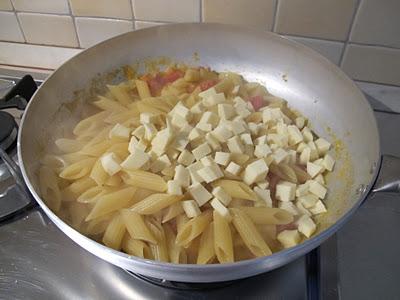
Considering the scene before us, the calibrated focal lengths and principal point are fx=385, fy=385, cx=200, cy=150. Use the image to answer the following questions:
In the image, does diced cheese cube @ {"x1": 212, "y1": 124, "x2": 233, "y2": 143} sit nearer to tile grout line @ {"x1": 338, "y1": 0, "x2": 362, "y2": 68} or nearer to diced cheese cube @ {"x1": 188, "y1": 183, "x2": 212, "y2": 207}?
diced cheese cube @ {"x1": 188, "y1": 183, "x2": 212, "y2": 207}

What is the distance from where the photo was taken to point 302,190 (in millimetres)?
703

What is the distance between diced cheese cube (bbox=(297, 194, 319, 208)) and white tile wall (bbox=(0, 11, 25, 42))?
0.86 m

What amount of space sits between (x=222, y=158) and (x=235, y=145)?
1.8 inches

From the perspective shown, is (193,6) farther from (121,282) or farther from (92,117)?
(121,282)

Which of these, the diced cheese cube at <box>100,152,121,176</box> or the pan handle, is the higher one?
the pan handle

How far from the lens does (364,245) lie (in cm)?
73

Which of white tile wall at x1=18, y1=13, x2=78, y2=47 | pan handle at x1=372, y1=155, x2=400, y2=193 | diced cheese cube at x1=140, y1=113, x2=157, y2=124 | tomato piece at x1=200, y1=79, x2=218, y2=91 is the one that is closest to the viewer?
pan handle at x1=372, y1=155, x2=400, y2=193

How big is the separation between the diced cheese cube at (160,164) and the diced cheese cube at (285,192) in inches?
8.0

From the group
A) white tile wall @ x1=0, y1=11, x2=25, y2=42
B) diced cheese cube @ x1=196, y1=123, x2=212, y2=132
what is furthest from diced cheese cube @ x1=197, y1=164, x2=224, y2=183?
white tile wall @ x1=0, y1=11, x2=25, y2=42

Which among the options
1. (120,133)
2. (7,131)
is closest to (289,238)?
(120,133)

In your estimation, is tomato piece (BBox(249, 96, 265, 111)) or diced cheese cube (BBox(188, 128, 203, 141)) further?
tomato piece (BBox(249, 96, 265, 111))

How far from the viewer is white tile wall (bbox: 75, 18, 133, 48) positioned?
0.97 meters

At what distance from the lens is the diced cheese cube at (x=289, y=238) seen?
24.3 inches

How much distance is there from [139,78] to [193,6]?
0.69 feet
